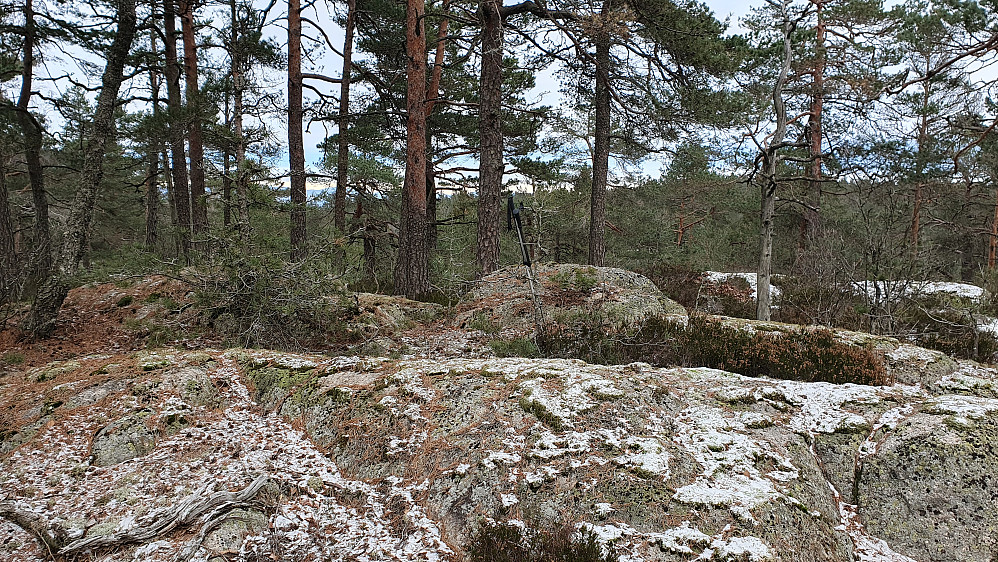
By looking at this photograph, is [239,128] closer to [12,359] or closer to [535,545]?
[12,359]

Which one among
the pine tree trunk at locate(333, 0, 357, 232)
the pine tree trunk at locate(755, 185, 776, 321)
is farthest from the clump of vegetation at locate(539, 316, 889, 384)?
the pine tree trunk at locate(333, 0, 357, 232)

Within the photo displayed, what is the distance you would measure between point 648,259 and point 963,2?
31.1 feet

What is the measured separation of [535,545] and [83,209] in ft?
18.7

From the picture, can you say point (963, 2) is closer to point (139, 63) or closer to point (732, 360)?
point (732, 360)

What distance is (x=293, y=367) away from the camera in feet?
10.7

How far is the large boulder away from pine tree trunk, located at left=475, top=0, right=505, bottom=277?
1.17 metres

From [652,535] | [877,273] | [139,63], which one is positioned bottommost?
[652,535]

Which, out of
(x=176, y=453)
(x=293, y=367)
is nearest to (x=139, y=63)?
(x=293, y=367)

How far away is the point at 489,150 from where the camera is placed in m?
8.12

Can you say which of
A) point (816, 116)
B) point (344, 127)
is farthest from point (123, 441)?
point (816, 116)

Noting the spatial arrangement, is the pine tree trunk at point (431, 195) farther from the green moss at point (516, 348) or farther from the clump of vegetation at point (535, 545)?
the clump of vegetation at point (535, 545)

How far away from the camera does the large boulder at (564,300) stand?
551 centimetres

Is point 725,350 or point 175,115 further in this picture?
point 175,115

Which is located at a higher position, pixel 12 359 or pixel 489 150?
pixel 489 150
